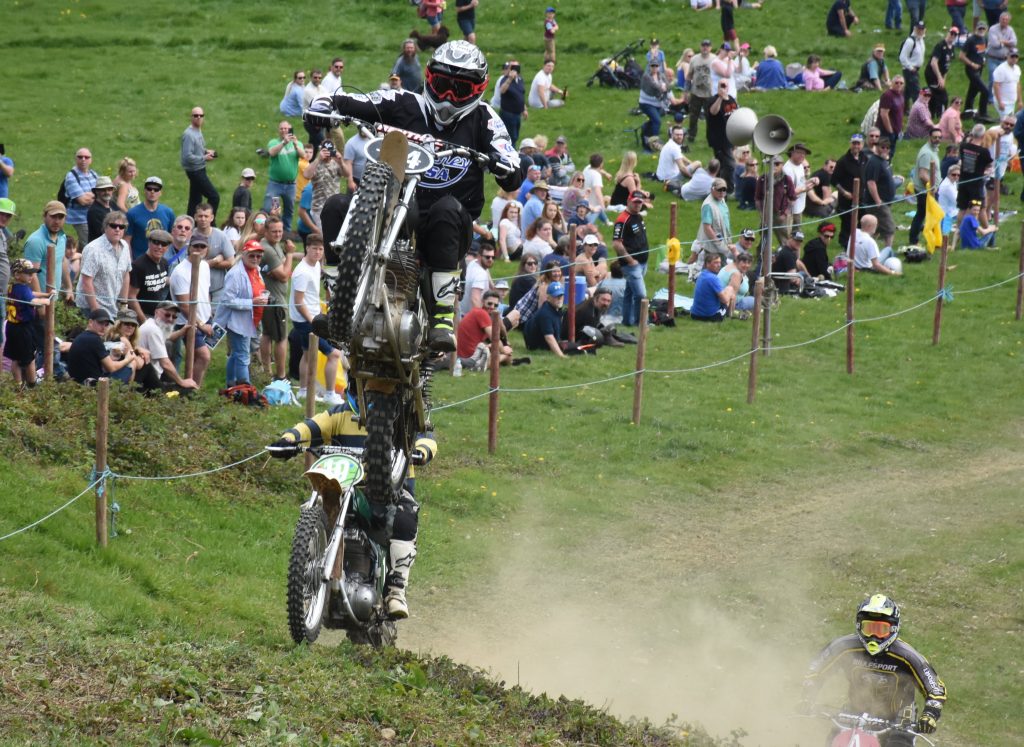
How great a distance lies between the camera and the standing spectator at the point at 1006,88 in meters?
34.9

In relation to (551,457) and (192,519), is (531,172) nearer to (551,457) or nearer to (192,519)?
(551,457)

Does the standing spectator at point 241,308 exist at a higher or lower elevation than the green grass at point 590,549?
higher

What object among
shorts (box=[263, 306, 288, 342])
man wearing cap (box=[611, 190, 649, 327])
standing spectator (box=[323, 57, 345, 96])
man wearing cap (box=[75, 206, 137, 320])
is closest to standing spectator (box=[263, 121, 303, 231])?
standing spectator (box=[323, 57, 345, 96])

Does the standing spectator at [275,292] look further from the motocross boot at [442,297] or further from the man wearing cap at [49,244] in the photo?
the motocross boot at [442,297]

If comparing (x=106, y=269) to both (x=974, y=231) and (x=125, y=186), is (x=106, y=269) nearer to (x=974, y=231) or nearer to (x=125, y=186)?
(x=125, y=186)

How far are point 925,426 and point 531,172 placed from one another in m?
9.24

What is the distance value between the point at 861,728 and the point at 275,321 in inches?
427

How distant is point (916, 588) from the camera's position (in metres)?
16.1

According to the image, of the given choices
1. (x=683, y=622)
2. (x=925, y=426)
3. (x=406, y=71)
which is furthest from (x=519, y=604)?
(x=406, y=71)

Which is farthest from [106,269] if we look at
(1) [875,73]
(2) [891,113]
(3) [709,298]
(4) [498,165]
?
(1) [875,73]

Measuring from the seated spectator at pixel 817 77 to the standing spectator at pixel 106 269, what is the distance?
78.8ft

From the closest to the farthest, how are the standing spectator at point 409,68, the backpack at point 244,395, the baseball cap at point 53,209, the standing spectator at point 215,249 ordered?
the baseball cap at point 53,209 < the backpack at point 244,395 < the standing spectator at point 215,249 < the standing spectator at point 409,68

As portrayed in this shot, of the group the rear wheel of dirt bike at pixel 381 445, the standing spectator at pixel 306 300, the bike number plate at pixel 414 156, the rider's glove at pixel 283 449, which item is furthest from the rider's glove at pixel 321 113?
the standing spectator at pixel 306 300

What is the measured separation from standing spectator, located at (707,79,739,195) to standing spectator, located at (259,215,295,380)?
1324 centimetres
